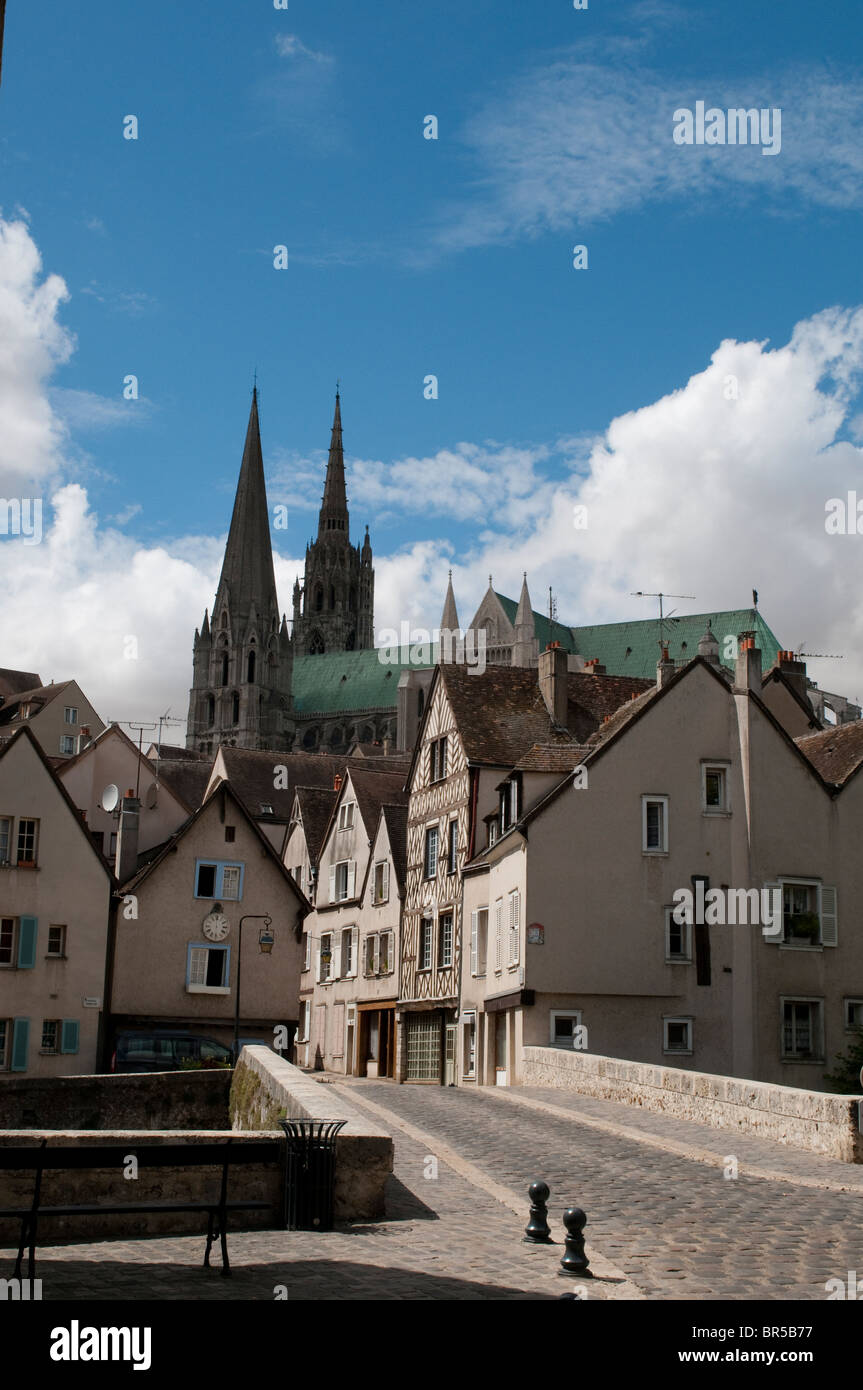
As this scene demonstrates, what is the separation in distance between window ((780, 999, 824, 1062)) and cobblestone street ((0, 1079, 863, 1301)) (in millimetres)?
15363

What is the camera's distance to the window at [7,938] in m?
36.6

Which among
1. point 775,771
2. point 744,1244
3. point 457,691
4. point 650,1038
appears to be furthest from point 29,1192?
point 457,691

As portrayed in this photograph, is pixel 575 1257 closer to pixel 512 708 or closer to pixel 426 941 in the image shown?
pixel 512 708

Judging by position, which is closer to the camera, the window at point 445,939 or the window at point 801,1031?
the window at point 801,1031

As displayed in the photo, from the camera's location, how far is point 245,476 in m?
182

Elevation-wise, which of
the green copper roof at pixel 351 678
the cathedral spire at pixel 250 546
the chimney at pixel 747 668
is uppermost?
the cathedral spire at pixel 250 546

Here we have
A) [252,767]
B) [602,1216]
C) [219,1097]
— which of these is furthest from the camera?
[252,767]

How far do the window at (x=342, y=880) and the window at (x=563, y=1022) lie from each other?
17036mm

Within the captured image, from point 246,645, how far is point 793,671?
465 feet

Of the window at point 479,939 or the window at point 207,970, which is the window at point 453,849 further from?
the window at point 207,970

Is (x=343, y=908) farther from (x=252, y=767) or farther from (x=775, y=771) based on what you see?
(x=775, y=771)

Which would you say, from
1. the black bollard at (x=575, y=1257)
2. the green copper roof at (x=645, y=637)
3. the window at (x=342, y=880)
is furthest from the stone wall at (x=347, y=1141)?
the green copper roof at (x=645, y=637)

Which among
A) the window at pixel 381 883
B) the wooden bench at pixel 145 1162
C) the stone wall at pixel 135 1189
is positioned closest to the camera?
the wooden bench at pixel 145 1162
